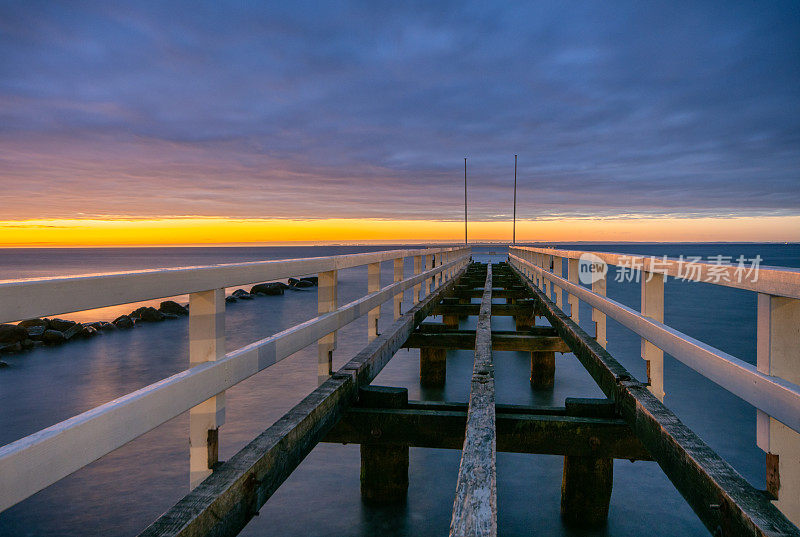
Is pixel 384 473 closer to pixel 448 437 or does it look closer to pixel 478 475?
pixel 448 437

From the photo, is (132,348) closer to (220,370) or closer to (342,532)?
(342,532)

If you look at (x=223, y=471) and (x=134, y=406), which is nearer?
(x=134, y=406)

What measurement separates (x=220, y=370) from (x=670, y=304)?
122 feet

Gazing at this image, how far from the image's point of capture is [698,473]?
246cm

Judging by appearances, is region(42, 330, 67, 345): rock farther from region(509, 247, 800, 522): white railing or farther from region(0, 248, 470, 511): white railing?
region(509, 247, 800, 522): white railing

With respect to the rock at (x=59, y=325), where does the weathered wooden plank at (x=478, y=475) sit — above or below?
above

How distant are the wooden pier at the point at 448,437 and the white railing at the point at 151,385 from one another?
1 centimetres

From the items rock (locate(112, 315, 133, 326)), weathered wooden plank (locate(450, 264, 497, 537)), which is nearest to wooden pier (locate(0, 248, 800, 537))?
weathered wooden plank (locate(450, 264, 497, 537))

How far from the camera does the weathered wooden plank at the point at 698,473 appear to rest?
81.0 inches

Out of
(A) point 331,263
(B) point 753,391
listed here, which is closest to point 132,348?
(A) point 331,263

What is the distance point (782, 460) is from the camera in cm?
223

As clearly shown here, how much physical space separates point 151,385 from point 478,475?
1.33 metres

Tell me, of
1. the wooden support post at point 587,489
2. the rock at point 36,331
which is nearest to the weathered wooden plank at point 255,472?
the wooden support post at point 587,489

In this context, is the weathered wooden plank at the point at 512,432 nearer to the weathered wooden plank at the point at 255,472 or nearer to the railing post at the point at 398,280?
the weathered wooden plank at the point at 255,472
